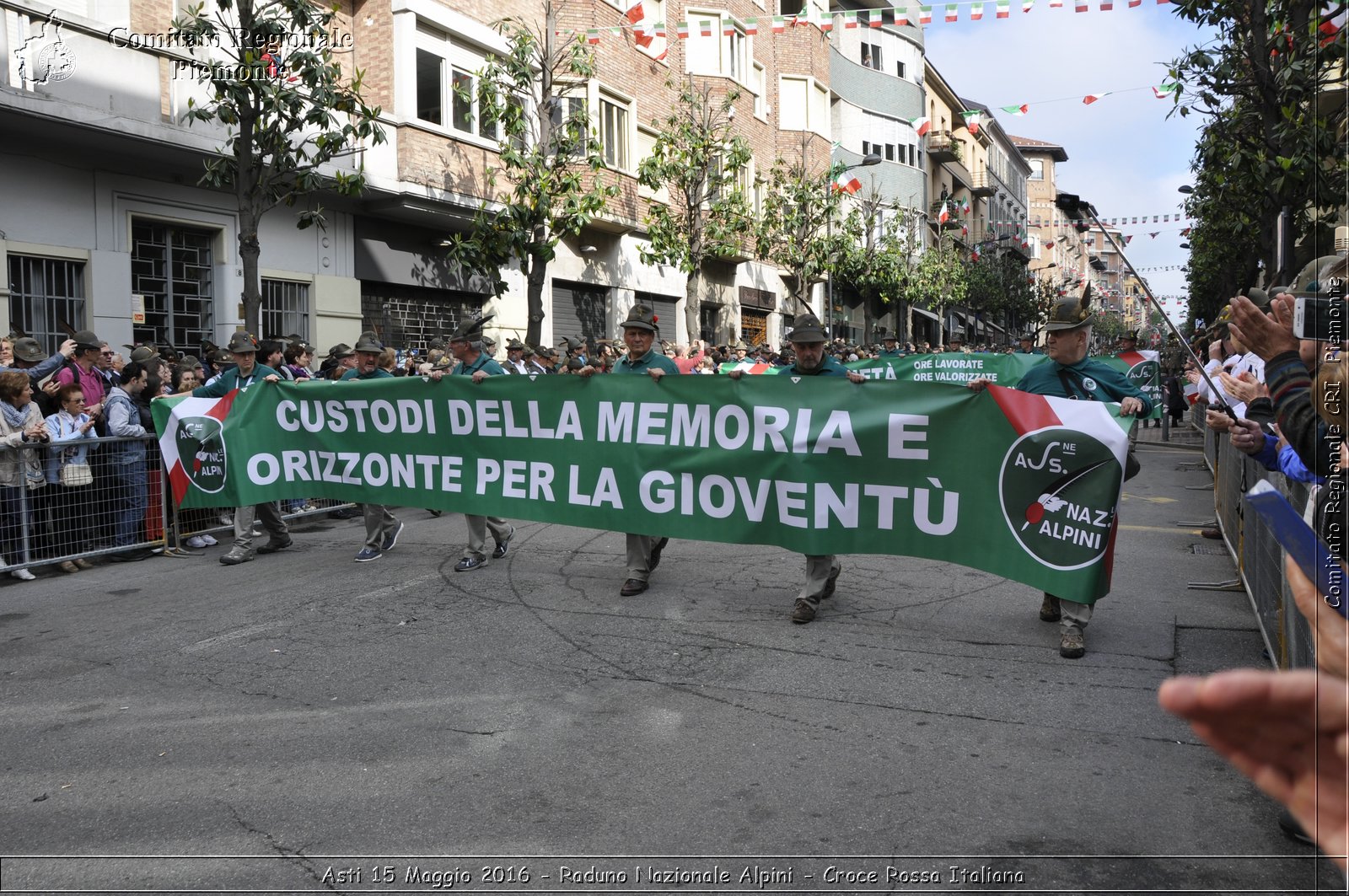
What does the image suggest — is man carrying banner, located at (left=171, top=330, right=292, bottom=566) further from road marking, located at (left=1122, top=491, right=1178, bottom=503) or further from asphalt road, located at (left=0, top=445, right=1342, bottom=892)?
road marking, located at (left=1122, top=491, right=1178, bottom=503)

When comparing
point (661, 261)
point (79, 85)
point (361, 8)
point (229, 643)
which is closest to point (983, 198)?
point (661, 261)

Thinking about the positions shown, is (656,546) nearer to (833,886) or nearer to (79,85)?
(833,886)

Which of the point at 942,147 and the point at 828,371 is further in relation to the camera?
the point at 942,147

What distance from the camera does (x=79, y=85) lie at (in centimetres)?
1279

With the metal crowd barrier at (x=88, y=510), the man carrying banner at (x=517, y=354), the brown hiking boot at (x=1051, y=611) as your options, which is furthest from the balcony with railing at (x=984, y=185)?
the brown hiking boot at (x=1051, y=611)

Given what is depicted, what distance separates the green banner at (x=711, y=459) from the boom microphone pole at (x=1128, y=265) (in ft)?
3.45

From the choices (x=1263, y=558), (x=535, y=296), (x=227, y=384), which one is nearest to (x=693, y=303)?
(x=535, y=296)

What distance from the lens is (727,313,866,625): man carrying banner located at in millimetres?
6559

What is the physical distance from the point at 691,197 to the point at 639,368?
→ 1843cm

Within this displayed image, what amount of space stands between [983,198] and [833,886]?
73.5 m

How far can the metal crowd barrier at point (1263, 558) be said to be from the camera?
160 inches

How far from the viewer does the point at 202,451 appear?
30.1 feet

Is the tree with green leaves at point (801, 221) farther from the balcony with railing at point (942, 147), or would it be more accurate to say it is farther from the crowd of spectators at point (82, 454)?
the balcony with railing at point (942, 147)

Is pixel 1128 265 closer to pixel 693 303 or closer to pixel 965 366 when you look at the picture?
pixel 965 366
